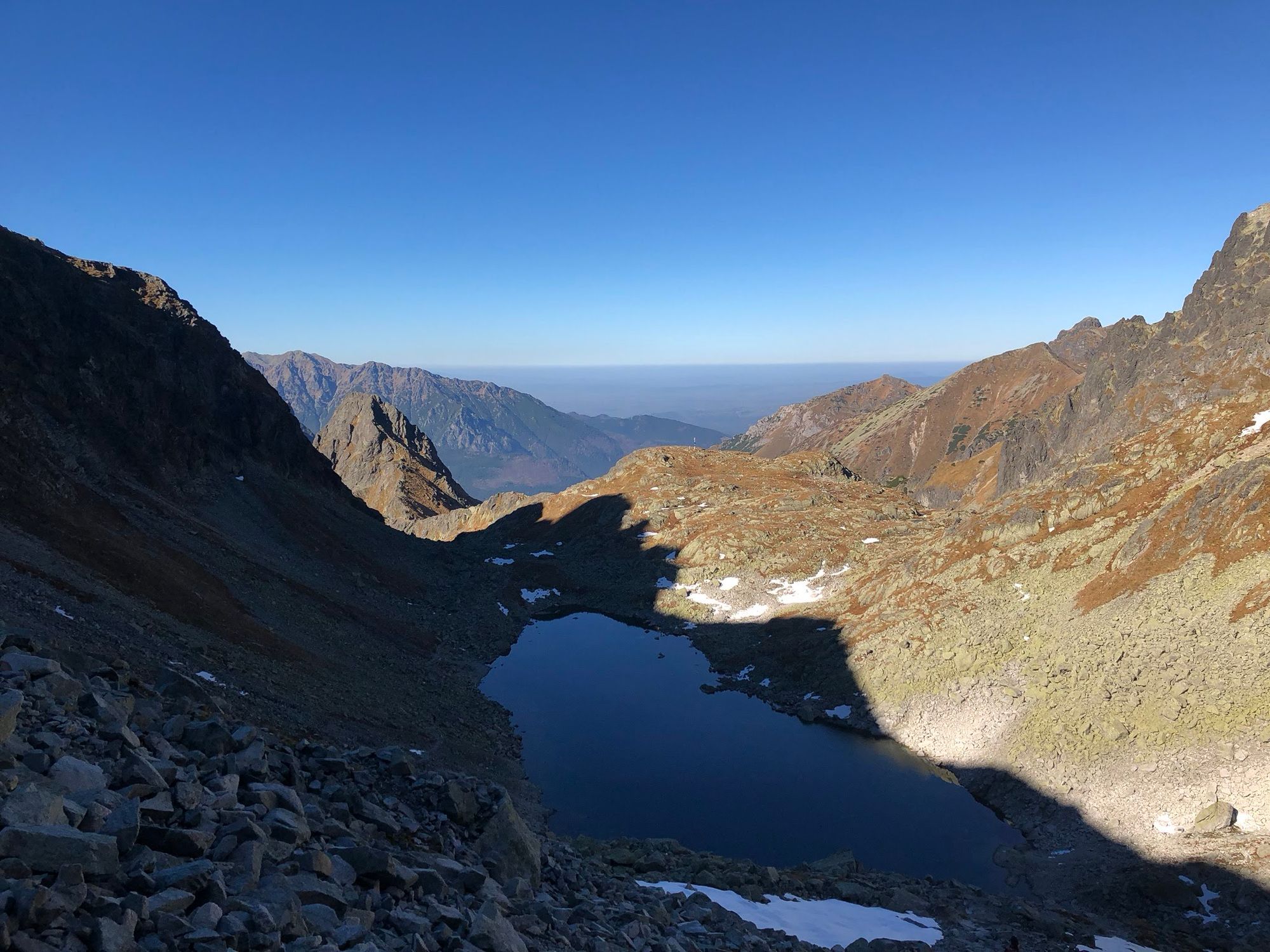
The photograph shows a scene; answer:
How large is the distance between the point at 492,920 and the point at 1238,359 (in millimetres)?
97159

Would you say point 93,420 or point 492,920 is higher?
point 93,420

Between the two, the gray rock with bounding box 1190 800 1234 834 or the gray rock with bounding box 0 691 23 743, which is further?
the gray rock with bounding box 1190 800 1234 834

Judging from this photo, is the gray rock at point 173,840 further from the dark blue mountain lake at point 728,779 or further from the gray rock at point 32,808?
the dark blue mountain lake at point 728,779

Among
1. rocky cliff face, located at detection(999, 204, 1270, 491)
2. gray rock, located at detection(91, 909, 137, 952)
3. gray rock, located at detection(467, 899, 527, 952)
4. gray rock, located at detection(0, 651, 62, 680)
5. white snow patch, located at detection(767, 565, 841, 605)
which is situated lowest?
A: white snow patch, located at detection(767, 565, 841, 605)

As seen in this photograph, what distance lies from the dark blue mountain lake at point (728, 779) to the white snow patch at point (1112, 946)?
32.7 feet

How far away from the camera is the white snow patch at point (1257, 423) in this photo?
185 ft

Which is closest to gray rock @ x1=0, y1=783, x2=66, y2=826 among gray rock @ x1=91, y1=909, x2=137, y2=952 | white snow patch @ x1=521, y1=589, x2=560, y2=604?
gray rock @ x1=91, y1=909, x2=137, y2=952

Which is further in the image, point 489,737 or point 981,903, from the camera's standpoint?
point 489,737

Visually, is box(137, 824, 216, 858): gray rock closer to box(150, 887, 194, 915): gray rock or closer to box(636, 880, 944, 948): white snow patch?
box(150, 887, 194, 915): gray rock

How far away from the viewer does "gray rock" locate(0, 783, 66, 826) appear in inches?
379

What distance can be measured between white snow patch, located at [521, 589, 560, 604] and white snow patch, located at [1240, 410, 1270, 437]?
7876 cm

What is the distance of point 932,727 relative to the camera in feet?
173

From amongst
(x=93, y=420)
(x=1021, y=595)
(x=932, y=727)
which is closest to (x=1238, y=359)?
(x=1021, y=595)

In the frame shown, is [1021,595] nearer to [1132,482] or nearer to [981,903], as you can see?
[1132,482]
